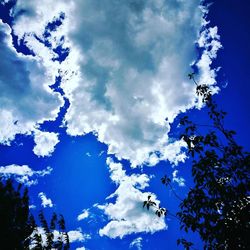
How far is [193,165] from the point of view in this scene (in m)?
7.55

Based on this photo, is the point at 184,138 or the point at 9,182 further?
the point at 9,182

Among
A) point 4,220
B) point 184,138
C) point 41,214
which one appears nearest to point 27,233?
point 4,220

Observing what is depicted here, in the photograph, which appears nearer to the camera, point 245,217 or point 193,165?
point 245,217

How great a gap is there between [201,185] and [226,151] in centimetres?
120

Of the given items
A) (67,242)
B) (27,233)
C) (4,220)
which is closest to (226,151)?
(4,220)

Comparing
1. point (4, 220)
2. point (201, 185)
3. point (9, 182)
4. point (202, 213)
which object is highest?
point (9, 182)

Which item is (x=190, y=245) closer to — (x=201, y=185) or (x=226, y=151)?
(x=201, y=185)

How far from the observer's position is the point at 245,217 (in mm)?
6020

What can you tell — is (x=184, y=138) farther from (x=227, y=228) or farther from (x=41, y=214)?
(x=41, y=214)

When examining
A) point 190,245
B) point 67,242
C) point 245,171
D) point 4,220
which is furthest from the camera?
point 67,242

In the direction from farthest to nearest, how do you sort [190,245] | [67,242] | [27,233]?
[67,242] < [27,233] < [190,245]

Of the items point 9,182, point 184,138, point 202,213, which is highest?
point 9,182

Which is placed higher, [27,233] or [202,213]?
[27,233]

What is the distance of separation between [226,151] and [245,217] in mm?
1965
